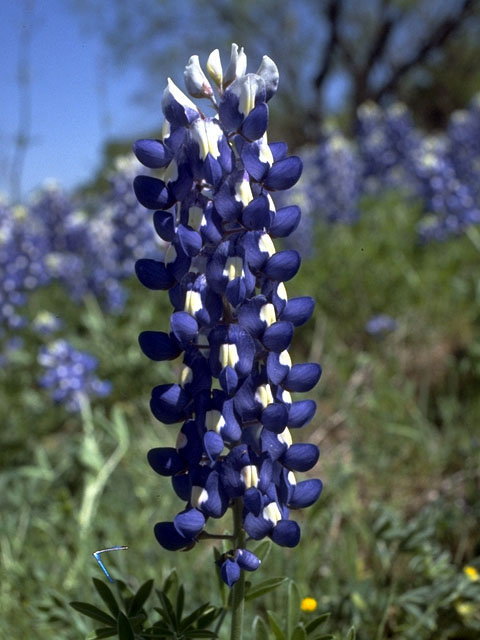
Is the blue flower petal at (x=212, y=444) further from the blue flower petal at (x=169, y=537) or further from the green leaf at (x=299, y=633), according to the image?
the green leaf at (x=299, y=633)

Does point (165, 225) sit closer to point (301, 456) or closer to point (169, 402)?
point (169, 402)

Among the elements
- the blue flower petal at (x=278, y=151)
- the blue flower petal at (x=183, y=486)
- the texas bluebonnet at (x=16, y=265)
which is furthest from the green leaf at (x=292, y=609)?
the texas bluebonnet at (x=16, y=265)

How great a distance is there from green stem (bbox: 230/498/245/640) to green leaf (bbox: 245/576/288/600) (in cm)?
3

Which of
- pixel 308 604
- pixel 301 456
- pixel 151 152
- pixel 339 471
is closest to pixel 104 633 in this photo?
pixel 301 456

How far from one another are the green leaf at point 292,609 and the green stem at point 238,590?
122 millimetres

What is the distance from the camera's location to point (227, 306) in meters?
1.24

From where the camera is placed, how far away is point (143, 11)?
2205cm

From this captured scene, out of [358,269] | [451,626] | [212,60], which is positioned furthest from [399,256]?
[212,60]

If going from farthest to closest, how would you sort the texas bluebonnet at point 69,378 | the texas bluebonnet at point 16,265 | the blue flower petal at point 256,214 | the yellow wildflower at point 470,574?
the texas bluebonnet at point 16,265, the texas bluebonnet at point 69,378, the yellow wildflower at point 470,574, the blue flower petal at point 256,214

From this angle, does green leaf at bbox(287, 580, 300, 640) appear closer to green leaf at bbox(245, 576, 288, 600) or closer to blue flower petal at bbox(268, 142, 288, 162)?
green leaf at bbox(245, 576, 288, 600)

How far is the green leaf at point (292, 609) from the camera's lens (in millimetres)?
1341

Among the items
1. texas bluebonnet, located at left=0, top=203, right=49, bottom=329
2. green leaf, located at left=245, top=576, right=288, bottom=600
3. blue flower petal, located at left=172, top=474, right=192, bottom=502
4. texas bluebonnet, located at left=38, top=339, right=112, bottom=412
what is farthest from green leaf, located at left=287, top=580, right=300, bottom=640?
texas bluebonnet, located at left=0, top=203, right=49, bottom=329

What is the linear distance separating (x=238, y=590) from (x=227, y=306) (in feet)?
1.59

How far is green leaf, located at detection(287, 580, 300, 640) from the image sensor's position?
1341mm
